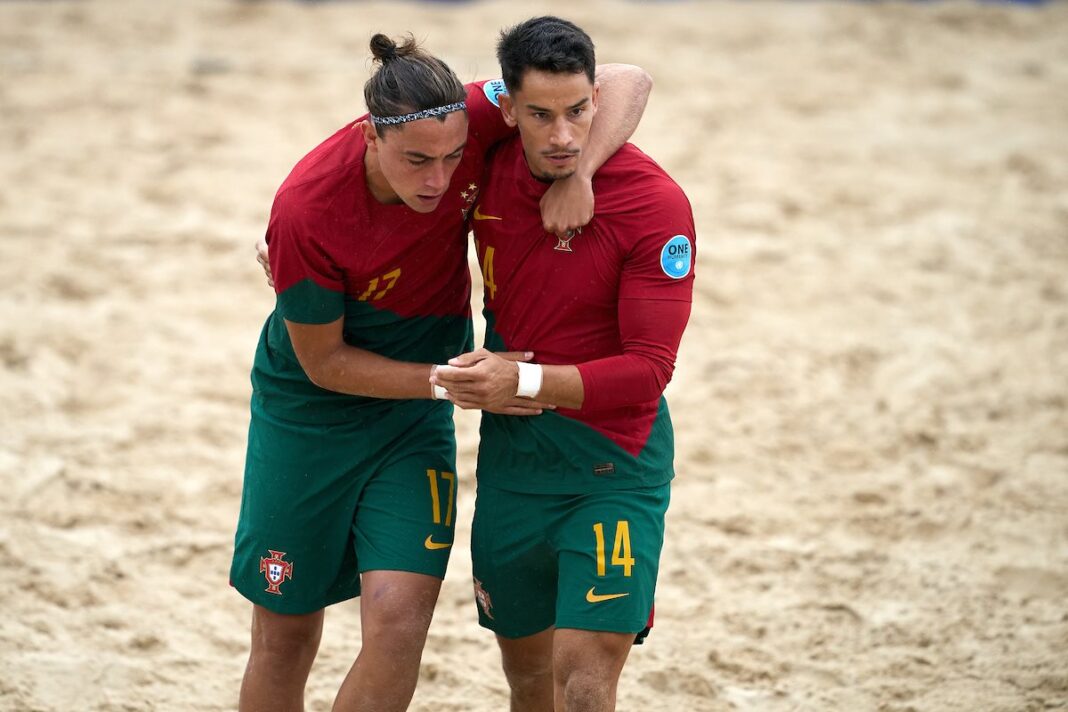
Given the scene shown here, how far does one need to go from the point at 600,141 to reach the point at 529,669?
1.68m

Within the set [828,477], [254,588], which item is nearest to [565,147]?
[254,588]

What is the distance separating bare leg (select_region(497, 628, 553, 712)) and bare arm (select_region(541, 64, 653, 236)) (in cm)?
131

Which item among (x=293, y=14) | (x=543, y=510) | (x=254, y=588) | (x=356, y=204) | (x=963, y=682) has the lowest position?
(x=963, y=682)

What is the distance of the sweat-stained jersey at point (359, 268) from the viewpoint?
369 cm

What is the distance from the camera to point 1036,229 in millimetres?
8891

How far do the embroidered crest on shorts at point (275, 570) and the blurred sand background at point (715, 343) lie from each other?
977 millimetres

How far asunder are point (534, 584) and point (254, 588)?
882 mm

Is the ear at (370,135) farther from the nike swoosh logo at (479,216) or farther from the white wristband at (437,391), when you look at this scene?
the white wristband at (437,391)

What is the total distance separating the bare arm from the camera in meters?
3.66

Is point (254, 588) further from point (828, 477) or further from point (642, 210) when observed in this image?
point (828, 477)

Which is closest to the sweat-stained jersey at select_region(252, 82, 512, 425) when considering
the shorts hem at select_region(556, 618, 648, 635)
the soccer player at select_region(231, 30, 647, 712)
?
the soccer player at select_region(231, 30, 647, 712)

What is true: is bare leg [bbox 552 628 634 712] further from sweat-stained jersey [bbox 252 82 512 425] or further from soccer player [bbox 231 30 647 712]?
sweat-stained jersey [bbox 252 82 512 425]

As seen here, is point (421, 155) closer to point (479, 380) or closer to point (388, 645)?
point (479, 380)

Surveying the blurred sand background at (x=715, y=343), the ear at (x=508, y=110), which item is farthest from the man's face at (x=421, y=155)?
the blurred sand background at (x=715, y=343)
